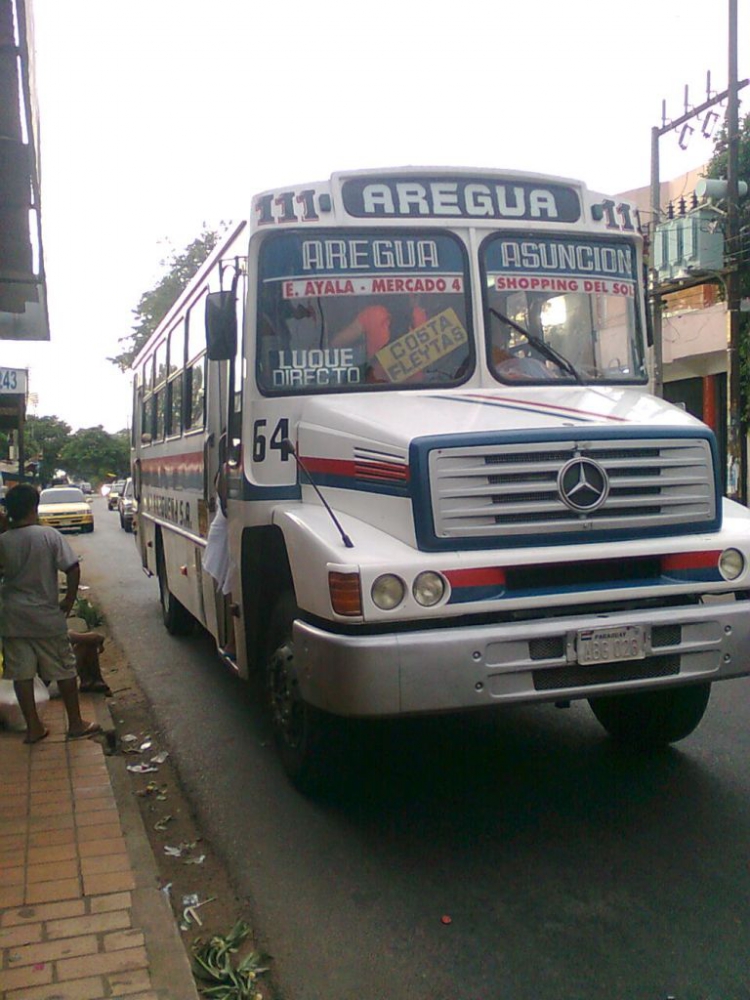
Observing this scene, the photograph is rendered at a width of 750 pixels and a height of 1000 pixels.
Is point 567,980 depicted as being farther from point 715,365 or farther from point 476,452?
point 715,365

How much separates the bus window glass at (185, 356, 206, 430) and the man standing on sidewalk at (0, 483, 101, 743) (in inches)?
61.2

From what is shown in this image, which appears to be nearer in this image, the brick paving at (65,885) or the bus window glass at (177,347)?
the brick paving at (65,885)

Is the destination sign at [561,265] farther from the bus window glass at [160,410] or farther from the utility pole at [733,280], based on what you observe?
the utility pole at [733,280]

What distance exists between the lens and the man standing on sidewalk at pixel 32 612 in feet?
19.9

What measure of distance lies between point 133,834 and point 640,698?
9.03 feet

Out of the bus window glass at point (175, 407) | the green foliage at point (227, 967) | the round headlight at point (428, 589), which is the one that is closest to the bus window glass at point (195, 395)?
the bus window glass at point (175, 407)

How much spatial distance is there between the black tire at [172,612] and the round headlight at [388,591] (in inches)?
244

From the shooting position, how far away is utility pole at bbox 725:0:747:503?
18938 millimetres

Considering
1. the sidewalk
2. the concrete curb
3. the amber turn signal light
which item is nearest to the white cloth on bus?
the sidewalk

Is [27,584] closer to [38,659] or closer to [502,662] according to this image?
[38,659]

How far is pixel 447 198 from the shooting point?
5.53m

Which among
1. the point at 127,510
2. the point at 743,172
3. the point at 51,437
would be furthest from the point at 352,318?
the point at 51,437

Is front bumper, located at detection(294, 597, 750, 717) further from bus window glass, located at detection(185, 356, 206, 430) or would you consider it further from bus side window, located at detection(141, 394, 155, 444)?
bus side window, located at detection(141, 394, 155, 444)

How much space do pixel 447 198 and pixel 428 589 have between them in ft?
7.76
